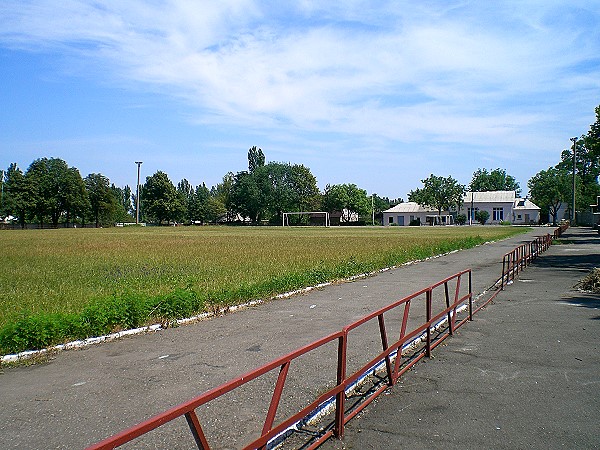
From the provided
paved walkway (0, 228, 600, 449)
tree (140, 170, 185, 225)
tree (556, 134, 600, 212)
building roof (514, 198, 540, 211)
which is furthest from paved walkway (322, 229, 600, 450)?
tree (140, 170, 185, 225)

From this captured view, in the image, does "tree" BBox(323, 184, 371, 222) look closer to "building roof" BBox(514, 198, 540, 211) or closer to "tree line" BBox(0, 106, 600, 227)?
"tree line" BBox(0, 106, 600, 227)

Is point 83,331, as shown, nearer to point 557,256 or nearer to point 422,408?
point 422,408

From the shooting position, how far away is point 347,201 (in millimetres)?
126375

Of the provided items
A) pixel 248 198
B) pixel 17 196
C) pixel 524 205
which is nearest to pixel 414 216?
pixel 524 205

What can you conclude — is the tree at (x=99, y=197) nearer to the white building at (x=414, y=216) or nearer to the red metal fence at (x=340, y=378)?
the white building at (x=414, y=216)

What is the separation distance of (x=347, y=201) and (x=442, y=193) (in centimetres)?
2347

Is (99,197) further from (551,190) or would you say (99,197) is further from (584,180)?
(584,180)

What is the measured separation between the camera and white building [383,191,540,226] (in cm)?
10825

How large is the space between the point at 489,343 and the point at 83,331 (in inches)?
266

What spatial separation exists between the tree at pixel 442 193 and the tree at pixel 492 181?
3304 cm

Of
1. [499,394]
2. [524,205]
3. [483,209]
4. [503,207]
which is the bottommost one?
[499,394]

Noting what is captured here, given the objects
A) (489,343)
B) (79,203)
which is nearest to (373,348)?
Result: (489,343)

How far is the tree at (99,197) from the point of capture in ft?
363

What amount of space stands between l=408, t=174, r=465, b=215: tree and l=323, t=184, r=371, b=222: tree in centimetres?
1768
